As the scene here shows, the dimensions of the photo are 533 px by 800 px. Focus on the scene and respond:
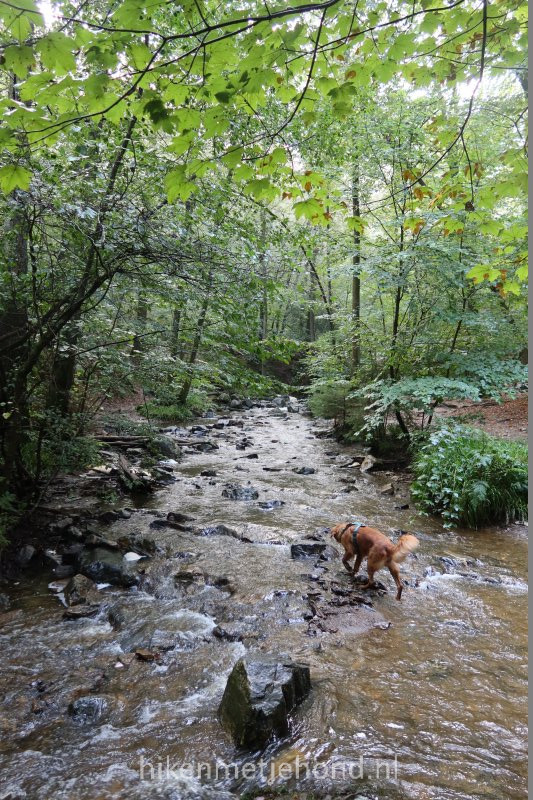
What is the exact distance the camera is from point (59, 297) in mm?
5539

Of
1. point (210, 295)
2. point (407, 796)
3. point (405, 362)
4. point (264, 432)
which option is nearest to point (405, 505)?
point (405, 362)

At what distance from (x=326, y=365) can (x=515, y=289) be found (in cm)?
1098

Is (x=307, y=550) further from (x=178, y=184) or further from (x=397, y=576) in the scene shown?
(x=178, y=184)

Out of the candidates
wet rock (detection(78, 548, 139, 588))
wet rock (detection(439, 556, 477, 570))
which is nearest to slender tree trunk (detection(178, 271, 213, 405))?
wet rock (detection(78, 548, 139, 588))

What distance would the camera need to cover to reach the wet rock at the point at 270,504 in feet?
26.5

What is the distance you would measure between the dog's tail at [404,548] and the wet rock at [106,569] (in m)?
3.14

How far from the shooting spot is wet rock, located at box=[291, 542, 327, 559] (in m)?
6.05

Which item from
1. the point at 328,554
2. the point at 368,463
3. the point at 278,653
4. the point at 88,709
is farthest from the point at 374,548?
the point at 368,463

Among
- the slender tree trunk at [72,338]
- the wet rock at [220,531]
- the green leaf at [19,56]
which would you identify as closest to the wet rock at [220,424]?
the wet rock at [220,531]

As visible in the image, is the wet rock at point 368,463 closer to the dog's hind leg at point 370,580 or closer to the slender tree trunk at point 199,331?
the slender tree trunk at point 199,331

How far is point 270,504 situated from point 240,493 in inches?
31.1

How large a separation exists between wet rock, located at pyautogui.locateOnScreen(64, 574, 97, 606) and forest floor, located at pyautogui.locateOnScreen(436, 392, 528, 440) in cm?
934

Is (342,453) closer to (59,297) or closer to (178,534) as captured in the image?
(178,534)

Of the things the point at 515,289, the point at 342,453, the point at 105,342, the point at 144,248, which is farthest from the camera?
the point at 342,453
